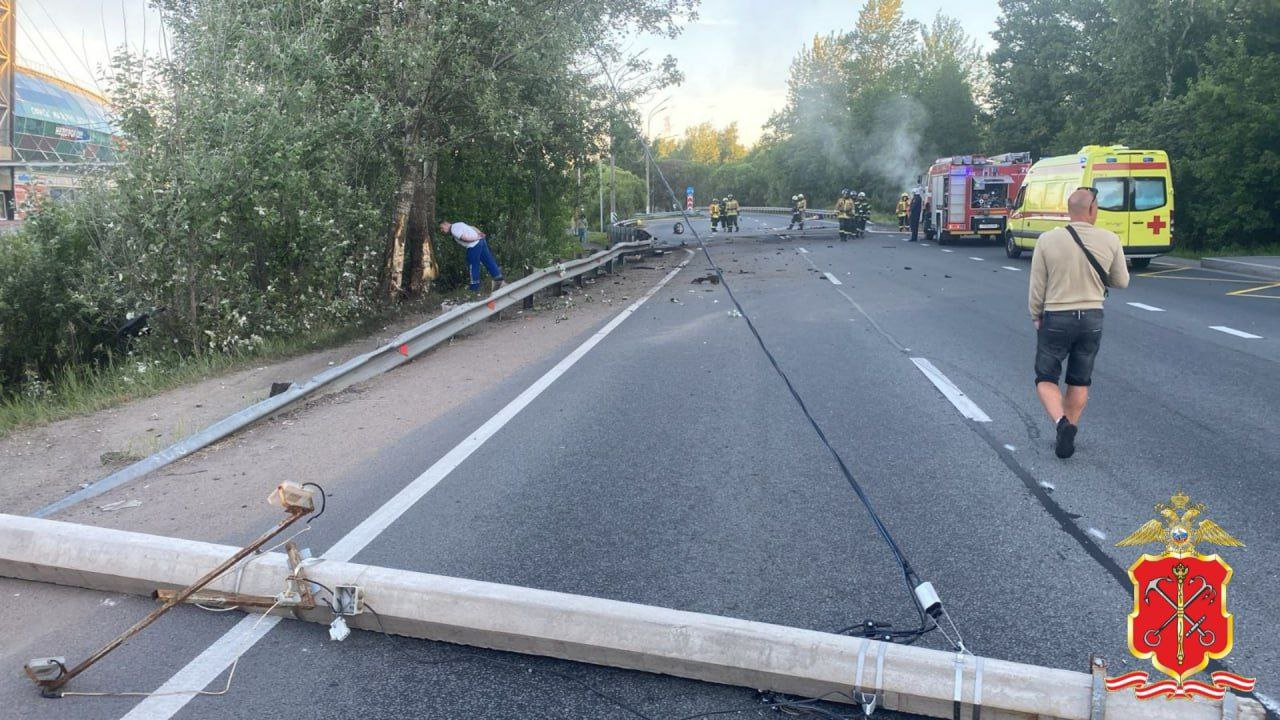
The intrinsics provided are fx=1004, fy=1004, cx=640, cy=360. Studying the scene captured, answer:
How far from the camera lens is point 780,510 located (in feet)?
18.1

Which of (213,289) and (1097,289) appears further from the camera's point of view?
(213,289)

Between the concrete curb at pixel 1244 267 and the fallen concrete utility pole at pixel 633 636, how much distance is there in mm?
19845

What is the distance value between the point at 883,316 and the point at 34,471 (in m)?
10.7

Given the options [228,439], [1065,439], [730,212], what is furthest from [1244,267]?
[730,212]

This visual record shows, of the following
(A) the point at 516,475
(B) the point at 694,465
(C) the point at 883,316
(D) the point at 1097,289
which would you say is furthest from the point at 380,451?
(C) the point at 883,316

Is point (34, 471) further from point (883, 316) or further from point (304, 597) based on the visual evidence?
point (883, 316)

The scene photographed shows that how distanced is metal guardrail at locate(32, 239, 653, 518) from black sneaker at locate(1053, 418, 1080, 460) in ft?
19.2

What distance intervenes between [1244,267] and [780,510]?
19661 mm

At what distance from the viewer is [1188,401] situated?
325 inches

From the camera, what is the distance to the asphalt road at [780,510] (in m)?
3.63

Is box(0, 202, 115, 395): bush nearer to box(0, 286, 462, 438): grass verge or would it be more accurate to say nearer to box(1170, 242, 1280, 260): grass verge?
box(0, 286, 462, 438): grass verge

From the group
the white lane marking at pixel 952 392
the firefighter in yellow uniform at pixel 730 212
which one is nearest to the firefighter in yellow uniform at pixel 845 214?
the firefighter in yellow uniform at pixel 730 212

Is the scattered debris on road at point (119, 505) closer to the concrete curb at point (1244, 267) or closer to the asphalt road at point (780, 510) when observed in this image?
the asphalt road at point (780, 510)

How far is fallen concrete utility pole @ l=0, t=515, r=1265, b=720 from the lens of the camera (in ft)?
9.97
